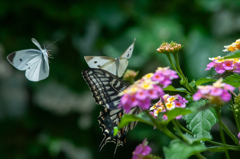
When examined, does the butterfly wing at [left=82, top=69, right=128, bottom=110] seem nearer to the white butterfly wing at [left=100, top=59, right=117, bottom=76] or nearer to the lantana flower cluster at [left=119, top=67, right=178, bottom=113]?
the white butterfly wing at [left=100, top=59, right=117, bottom=76]

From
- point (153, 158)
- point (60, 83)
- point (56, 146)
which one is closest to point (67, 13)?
point (60, 83)

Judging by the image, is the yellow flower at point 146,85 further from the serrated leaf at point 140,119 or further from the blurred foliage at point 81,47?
the blurred foliage at point 81,47


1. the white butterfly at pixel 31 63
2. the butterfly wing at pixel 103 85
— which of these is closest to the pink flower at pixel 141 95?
the butterfly wing at pixel 103 85

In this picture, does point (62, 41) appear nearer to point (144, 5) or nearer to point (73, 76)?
point (73, 76)

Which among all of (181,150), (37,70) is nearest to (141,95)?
(181,150)

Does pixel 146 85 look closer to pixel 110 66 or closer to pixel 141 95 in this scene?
pixel 141 95

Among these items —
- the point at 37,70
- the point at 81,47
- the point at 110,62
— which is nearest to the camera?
the point at 110,62

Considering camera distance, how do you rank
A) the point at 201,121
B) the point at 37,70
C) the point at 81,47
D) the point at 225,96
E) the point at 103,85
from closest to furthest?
the point at 225,96
the point at 201,121
the point at 103,85
the point at 37,70
the point at 81,47
